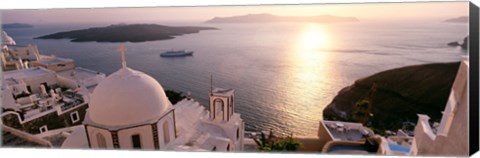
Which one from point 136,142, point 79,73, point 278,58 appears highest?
point 278,58

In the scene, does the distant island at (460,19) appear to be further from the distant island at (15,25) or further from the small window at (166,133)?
the distant island at (15,25)

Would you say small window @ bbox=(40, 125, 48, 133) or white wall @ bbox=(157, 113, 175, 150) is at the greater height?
white wall @ bbox=(157, 113, 175, 150)

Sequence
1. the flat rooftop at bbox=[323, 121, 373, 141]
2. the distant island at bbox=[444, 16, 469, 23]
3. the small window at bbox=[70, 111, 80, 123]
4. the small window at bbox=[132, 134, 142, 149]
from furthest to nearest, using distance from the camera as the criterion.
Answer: the small window at bbox=[70, 111, 80, 123] < the flat rooftop at bbox=[323, 121, 373, 141] < the small window at bbox=[132, 134, 142, 149] < the distant island at bbox=[444, 16, 469, 23]

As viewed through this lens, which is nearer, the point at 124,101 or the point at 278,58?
the point at 124,101

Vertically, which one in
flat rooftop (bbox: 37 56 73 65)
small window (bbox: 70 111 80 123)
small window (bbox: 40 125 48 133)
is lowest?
small window (bbox: 40 125 48 133)

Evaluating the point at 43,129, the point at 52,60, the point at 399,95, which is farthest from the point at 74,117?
the point at 399,95

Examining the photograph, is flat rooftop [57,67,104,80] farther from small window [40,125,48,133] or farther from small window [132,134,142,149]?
small window [132,134,142,149]

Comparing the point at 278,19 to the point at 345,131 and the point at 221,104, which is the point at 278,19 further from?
the point at 345,131

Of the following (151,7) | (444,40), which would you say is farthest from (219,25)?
(444,40)

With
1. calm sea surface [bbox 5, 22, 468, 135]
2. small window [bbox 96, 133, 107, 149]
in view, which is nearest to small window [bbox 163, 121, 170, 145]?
small window [bbox 96, 133, 107, 149]
